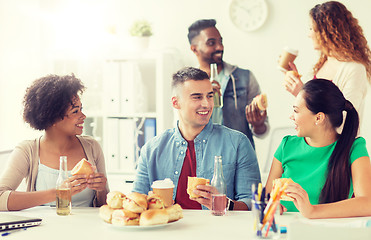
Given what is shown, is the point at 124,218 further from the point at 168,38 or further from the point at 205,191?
the point at 168,38

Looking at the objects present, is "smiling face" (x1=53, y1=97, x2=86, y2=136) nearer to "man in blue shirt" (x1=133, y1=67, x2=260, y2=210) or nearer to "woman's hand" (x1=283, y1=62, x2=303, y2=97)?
"man in blue shirt" (x1=133, y1=67, x2=260, y2=210)

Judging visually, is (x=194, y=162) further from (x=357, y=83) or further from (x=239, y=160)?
(x=357, y=83)

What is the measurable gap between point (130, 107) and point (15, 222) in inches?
89.4

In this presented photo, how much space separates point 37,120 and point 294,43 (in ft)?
7.40

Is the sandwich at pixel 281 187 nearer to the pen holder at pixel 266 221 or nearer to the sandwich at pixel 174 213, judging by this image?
the pen holder at pixel 266 221

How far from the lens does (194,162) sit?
2383mm

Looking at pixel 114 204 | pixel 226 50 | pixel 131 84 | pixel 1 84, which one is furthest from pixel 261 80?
pixel 114 204

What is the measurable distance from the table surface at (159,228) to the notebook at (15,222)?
0.03 meters

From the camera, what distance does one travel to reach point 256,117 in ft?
12.4

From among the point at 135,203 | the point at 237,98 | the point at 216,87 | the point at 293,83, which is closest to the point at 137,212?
the point at 135,203

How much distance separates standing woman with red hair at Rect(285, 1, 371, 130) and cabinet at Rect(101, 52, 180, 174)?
1.23 metres

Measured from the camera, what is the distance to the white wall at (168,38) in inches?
154

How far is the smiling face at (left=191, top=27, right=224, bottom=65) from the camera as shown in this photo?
148 inches

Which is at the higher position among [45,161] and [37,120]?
[37,120]
